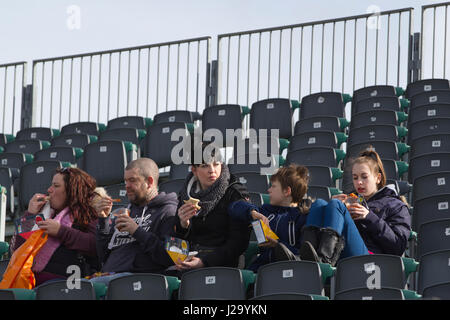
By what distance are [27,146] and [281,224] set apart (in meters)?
5.56

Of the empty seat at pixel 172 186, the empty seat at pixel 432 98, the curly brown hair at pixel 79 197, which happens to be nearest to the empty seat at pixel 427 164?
the empty seat at pixel 432 98

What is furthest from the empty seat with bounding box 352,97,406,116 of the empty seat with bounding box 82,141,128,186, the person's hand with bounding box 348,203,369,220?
the person's hand with bounding box 348,203,369,220

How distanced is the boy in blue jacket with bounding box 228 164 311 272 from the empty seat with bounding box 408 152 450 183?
77.1 inches

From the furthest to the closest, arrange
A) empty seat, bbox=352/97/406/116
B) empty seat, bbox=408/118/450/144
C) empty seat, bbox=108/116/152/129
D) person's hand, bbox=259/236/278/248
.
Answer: empty seat, bbox=108/116/152/129, empty seat, bbox=352/97/406/116, empty seat, bbox=408/118/450/144, person's hand, bbox=259/236/278/248

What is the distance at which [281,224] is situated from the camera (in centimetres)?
719

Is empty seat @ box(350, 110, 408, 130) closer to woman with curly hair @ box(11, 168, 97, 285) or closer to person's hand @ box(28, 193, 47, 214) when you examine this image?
woman with curly hair @ box(11, 168, 97, 285)

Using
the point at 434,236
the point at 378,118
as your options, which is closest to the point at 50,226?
the point at 434,236

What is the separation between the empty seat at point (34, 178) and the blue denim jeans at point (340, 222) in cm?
385

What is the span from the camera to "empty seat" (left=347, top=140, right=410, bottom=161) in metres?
9.47

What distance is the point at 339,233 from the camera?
678cm

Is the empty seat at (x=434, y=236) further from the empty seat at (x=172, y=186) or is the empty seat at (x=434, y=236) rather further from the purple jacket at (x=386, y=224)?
the empty seat at (x=172, y=186)

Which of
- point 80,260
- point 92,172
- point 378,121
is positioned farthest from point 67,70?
point 80,260

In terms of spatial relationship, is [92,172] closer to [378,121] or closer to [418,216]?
[378,121]

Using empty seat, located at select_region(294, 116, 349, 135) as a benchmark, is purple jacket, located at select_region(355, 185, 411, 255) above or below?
below
